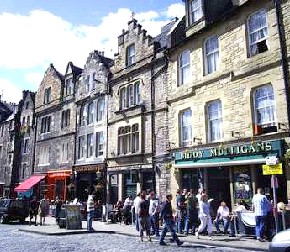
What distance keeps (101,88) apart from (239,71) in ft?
45.4

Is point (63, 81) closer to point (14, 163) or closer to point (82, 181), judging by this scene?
point (82, 181)

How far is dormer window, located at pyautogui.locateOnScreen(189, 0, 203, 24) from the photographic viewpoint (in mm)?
20672

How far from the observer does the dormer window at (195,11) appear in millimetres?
20672

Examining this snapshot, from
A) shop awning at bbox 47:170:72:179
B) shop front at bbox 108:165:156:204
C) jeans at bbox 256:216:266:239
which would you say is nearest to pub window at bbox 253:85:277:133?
jeans at bbox 256:216:266:239

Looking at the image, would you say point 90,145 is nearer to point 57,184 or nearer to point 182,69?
point 57,184

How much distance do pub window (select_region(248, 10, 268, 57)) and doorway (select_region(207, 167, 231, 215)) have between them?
19.7 feet

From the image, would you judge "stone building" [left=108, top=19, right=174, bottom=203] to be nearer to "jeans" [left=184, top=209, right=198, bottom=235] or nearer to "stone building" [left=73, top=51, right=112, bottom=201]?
"stone building" [left=73, top=51, right=112, bottom=201]

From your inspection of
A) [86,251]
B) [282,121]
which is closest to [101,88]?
[282,121]

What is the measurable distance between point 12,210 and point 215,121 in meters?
15.2

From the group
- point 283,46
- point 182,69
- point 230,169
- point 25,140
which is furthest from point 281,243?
point 25,140

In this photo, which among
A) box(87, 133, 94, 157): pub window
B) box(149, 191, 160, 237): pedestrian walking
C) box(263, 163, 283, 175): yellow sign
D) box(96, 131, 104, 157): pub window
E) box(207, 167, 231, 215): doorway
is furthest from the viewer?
box(87, 133, 94, 157): pub window

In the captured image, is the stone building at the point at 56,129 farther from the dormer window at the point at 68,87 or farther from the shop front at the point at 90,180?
the shop front at the point at 90,180

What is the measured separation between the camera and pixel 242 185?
1683 centimetres

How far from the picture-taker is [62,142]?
3262cm
